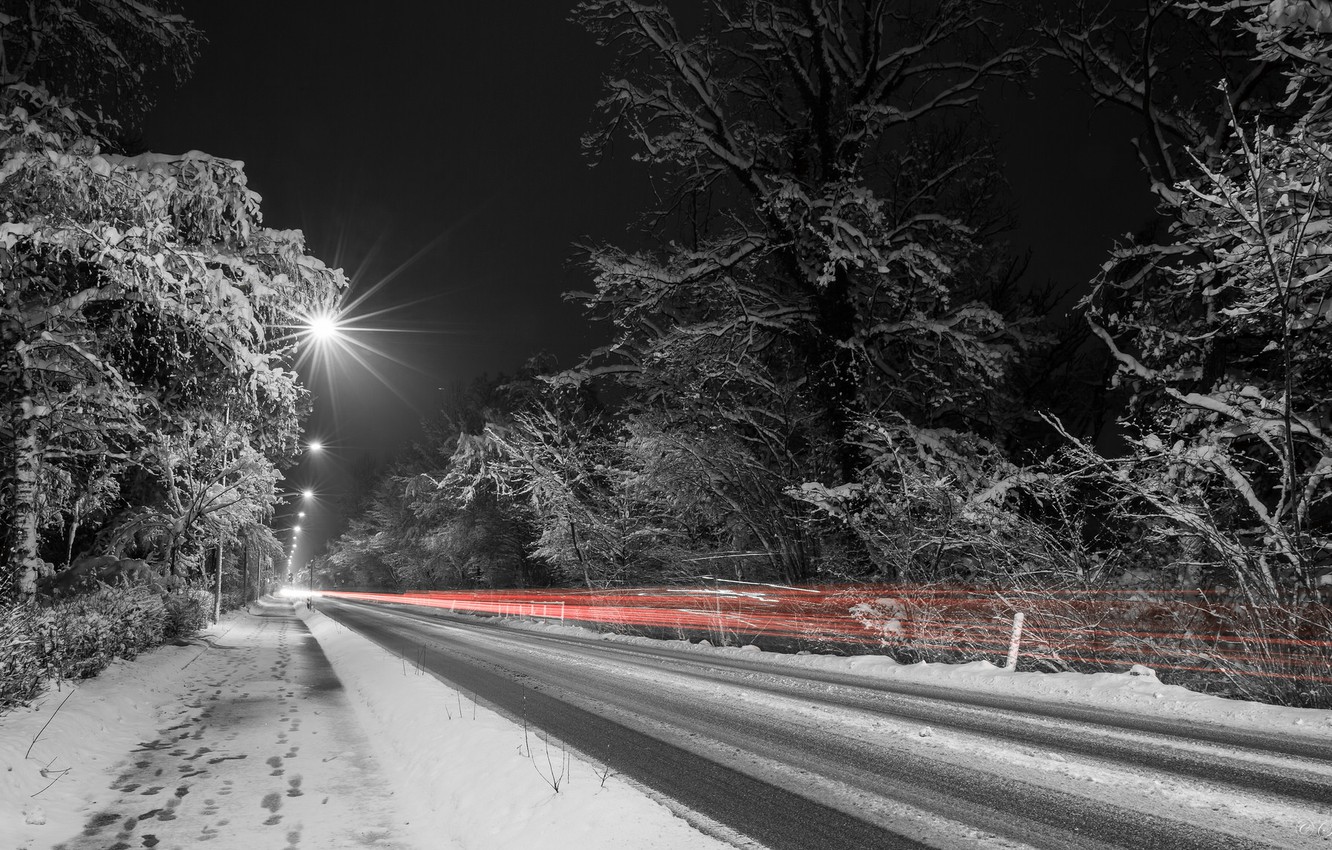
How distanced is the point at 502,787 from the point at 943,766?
3.31 m

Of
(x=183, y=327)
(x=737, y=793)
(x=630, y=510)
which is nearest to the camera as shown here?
(x=737, y=793)

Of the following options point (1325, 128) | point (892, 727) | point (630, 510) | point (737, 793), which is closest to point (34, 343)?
point (737, 793)

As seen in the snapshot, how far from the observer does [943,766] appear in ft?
17.0

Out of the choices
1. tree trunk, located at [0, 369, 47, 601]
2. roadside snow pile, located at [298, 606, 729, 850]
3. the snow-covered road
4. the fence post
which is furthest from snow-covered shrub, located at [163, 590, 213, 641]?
the fence post

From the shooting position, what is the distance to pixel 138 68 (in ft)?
35.7

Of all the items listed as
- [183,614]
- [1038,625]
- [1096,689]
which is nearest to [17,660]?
[1096,689]

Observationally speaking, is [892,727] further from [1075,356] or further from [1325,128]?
[1075,356]

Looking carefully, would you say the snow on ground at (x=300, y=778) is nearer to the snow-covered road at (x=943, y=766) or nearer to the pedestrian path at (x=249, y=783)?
the pedestrian path at (x=249, y=783)

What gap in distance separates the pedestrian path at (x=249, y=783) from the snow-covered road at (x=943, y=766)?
1.91m

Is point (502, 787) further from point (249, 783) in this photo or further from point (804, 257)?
point (804, 257)

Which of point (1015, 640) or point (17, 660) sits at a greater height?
point (17, 660)

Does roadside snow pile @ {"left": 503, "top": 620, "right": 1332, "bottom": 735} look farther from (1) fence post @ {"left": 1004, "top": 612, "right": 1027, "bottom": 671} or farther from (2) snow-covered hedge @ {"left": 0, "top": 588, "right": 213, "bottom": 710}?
(2) snow-covered hedge @ {"left": 0, "top": 588, "right": 213, "bottom": 710}

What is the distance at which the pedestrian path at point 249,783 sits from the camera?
4.66 metres

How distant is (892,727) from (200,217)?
430 inches
